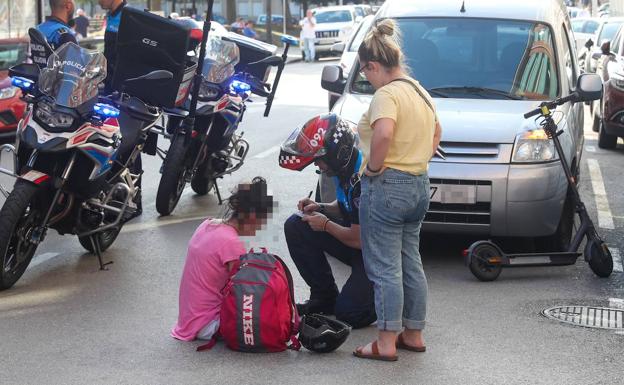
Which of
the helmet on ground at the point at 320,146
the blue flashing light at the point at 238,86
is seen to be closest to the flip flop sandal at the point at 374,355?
the helmet on ground at the point at 320,146

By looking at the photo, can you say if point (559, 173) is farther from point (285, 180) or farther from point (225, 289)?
point (285, 180)

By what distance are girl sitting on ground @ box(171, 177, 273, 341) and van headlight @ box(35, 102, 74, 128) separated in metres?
1.70

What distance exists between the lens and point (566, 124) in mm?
8844

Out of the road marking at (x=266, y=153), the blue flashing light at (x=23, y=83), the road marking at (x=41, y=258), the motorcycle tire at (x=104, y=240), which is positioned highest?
the blue flashing light at (x=23, y=83)

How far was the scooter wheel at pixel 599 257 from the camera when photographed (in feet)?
26.3

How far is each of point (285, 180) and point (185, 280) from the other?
6150mm

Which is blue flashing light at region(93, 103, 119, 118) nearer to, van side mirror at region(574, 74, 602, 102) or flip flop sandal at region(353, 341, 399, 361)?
flip flop sandal at region(353, 341, 399, 361)

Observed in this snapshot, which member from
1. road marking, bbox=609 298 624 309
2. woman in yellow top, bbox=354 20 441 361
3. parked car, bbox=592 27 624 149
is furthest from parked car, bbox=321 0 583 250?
parked car, bbox=592 27 624 149

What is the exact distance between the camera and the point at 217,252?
6277mm

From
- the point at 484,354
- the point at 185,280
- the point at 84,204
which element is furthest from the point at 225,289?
the point at 84,204

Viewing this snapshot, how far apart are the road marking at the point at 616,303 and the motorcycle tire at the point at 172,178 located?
13.4 ft

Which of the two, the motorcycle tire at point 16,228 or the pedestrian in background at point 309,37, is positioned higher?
the motorcycle tire at point 16,228

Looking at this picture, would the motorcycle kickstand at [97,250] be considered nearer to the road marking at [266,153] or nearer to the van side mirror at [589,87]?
the van side mirror at [589,87]

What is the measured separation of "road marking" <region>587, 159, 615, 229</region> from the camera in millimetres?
10312
